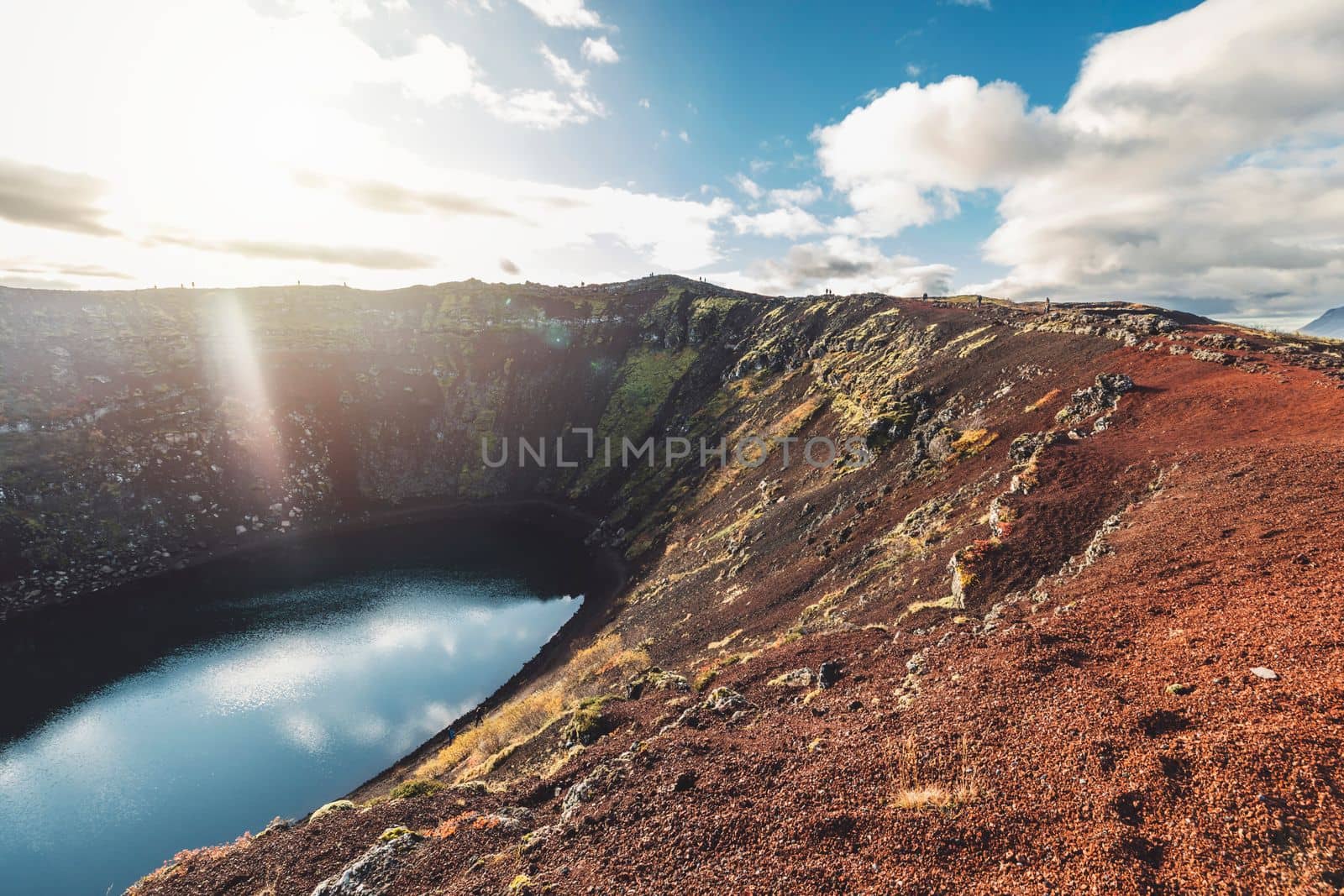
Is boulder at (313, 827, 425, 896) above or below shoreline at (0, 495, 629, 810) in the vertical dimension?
above

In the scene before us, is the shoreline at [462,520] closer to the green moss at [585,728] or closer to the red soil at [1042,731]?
the green moss at [585,728]

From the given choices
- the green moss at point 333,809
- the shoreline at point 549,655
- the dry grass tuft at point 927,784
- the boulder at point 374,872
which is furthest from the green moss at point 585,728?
the shoreline at point 549,655

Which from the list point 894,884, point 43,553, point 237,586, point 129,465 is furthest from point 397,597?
point 894,884

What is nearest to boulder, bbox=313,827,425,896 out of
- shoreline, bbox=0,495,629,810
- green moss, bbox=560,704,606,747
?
green moss, bbox=560,704,606,747

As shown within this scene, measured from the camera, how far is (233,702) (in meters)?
55.8

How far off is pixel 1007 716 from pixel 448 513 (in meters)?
114

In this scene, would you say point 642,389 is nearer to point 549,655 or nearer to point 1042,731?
point 549,655

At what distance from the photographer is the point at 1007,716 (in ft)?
46.0

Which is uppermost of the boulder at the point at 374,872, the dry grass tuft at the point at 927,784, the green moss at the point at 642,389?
the green moss at the point at 642,389

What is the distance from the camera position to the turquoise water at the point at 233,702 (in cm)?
4103

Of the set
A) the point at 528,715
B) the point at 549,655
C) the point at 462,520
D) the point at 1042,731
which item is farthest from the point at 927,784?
the point at 462,520

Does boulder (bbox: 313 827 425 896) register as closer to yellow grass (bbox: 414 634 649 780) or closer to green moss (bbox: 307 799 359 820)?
green moss (bbox: 307 799 359 820)

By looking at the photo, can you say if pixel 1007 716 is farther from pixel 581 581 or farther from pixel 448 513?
pixel 448 513

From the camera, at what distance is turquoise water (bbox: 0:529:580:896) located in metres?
41.0
